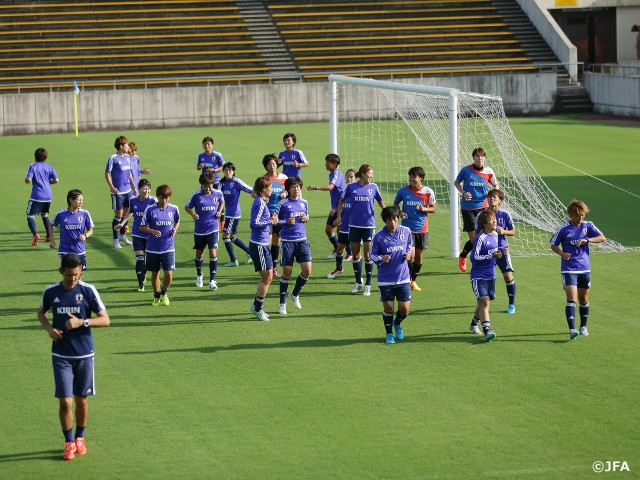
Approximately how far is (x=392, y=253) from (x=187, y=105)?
27925 mm

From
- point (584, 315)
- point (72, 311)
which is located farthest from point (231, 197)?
point (72, 311)

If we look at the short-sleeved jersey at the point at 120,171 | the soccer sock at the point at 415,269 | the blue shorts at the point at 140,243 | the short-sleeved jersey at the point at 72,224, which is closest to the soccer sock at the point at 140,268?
the blue shorts at the point at 140,243

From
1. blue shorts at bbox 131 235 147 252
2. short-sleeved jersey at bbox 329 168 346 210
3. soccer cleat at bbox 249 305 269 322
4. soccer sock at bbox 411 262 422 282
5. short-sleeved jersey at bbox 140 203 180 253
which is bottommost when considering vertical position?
soccer cleat at bbox 249 305 269 322

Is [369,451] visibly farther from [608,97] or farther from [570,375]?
[608,97]

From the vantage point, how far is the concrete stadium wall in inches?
1496

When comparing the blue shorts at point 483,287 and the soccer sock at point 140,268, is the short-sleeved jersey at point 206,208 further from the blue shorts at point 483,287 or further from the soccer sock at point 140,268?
the blue shorts at point 483,287

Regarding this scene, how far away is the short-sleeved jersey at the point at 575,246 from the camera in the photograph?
13.0 metres

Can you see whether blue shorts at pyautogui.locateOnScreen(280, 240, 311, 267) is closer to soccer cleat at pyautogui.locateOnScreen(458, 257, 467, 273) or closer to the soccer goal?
soccer cleat at pyautogui.locateOnScreen(458, 257, 467, 273)

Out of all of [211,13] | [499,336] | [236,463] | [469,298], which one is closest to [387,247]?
[499,336]

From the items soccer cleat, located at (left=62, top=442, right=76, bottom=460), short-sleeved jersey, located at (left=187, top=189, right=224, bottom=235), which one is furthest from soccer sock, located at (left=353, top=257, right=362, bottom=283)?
soccer cleat, located at (left=62, top=442, right=76, bottom=460)

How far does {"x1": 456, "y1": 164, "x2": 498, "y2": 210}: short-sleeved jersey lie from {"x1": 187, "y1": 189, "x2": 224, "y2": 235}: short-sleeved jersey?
4048mm

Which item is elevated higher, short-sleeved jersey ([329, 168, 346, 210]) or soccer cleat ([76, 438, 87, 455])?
short-sleeved jersey ([329, 168, 346, 210])

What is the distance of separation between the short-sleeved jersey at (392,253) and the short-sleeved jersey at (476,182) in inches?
175

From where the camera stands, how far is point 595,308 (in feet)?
48.2
